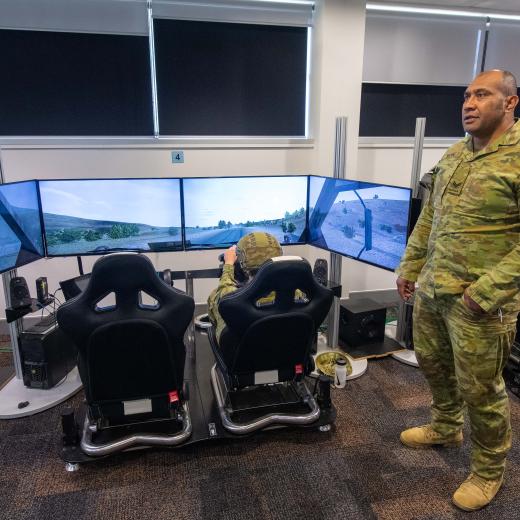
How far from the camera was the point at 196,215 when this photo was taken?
8.34 ft

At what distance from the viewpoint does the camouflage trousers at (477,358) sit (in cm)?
156

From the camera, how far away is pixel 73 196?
238 cm

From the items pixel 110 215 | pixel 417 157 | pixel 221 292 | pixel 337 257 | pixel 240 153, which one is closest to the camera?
pixel 221 292

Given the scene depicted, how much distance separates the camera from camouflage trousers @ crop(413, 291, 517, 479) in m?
1.56

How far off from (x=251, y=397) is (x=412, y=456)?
0.83 m

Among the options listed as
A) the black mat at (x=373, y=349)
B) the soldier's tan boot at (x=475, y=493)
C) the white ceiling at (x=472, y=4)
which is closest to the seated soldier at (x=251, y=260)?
the soldier's tan boot at (x=475, y=493)

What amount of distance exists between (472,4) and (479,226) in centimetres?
287

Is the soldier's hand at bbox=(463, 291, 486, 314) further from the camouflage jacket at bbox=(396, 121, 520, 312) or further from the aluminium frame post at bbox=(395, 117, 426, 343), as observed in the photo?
the aluminium frame post at bbox=(395, 117, 426, 343)

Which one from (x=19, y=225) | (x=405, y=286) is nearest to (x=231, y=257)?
(x=405, y=286)

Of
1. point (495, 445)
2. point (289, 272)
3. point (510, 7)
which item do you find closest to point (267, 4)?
point (510, 7)

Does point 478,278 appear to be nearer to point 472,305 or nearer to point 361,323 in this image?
point 472,305

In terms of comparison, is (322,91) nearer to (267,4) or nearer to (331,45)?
(331,45)

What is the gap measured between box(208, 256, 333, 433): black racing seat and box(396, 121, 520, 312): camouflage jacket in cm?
Answer: 50

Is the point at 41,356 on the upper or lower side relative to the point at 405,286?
lower
